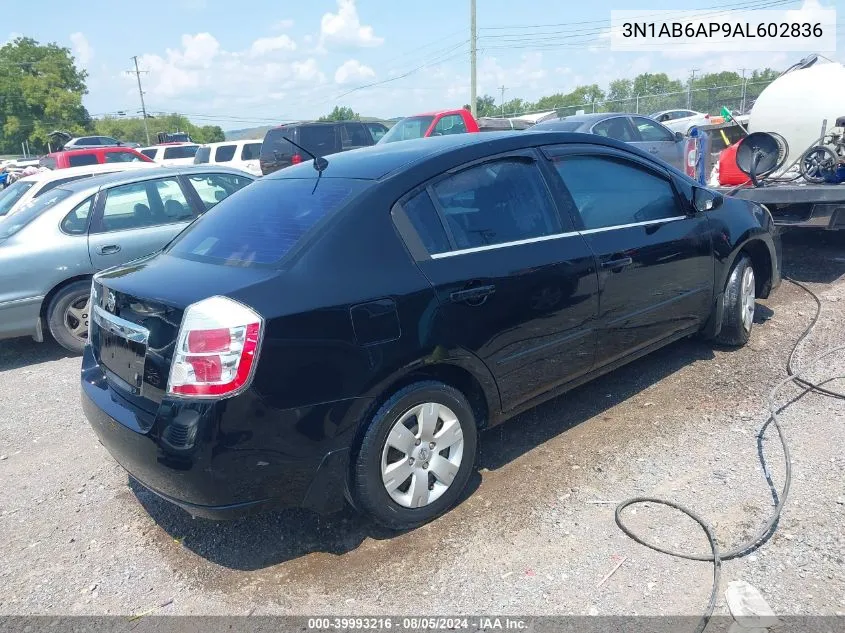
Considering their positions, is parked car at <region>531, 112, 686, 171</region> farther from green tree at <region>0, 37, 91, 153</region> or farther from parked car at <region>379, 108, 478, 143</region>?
green tree at <region>0, 37, 91, 153</region>

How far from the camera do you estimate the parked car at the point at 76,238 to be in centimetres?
591

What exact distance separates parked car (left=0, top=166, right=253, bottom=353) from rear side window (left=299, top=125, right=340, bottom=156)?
8894mm

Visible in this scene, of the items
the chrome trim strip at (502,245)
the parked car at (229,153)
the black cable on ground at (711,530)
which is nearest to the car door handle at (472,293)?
the chrome trim strip at (502,245)

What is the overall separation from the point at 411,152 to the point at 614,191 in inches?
53.7

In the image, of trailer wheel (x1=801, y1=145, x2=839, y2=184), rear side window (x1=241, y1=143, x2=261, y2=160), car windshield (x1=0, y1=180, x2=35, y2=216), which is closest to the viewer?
trailer wheel (x1=801, y1=145, x2=839, y2=184)

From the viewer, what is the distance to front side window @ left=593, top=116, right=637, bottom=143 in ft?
34.9

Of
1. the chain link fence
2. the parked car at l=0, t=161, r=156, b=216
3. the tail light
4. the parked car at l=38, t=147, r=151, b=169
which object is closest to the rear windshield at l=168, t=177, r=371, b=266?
the tail light

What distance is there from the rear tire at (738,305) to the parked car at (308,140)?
11208mm

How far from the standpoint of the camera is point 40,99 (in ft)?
226

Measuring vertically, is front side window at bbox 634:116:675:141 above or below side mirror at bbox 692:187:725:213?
above

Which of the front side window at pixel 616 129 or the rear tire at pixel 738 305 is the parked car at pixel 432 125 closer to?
the front side window at pixel 616 129

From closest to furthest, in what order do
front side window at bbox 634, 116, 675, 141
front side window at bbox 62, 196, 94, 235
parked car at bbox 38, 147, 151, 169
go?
front side window at bbox 62, 196, 94, 235, front side window at bbox 634, 116, 675, 141, parked car at bbox 38, 147, 151, 169

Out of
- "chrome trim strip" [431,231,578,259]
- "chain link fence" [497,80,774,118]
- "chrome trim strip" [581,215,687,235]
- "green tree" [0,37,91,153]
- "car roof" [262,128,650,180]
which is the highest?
"green tree" [0,37,91,153]

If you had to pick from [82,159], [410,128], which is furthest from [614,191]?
[82,159]
